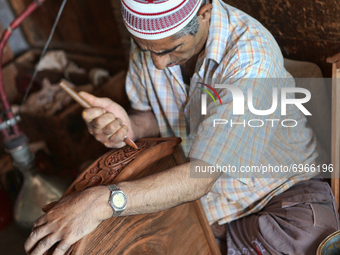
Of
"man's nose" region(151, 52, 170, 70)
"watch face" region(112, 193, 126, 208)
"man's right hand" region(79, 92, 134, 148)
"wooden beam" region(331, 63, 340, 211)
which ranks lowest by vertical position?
"wooden beam" region(331, 63, 340, 211)

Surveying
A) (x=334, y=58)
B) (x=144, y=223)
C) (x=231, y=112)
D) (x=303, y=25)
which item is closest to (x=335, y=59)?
(x=334, y=58)

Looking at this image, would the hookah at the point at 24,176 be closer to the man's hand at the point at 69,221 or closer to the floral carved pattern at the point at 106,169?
the floral carved pattern at the point at 106,169

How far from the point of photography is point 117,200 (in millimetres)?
1065


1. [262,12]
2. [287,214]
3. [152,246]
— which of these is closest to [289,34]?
[262,12]

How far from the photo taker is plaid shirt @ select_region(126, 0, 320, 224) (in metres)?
1.25

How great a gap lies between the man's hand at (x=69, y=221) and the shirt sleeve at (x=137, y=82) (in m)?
0.89

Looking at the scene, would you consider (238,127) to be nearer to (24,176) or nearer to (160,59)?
(160,59)

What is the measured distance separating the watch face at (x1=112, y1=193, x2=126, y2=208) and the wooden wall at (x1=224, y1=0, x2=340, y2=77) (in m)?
1.32

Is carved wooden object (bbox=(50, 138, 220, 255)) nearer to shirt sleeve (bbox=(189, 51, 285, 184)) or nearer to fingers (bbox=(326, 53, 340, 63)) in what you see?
shirt sleeve (bbox=(189, 51, 285, 184))

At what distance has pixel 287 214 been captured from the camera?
1472 mm

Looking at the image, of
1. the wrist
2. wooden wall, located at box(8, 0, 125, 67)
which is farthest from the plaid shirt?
wooden wall, located at box(8, 0, 125, 67)

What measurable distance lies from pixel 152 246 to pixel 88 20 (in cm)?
261

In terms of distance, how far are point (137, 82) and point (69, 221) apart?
104 cm

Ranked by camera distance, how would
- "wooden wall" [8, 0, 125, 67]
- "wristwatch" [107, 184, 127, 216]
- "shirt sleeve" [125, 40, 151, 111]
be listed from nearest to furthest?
"wristwatch" [107, 184, 127, 216]
"shirt sleeve" [125, 40, 151, 111]
"wooden wall" [8, 0, 125, 67]
